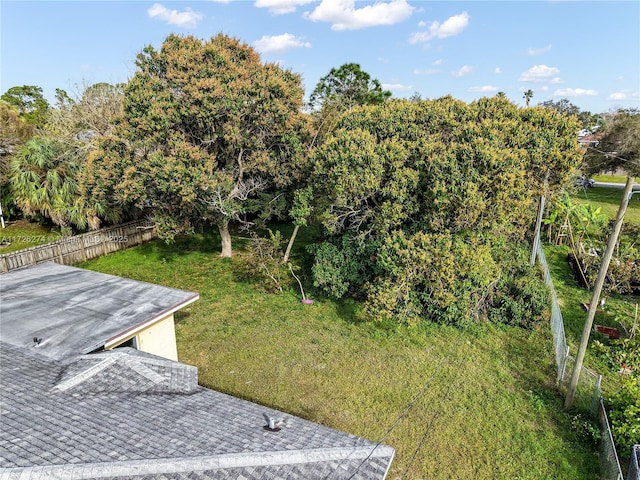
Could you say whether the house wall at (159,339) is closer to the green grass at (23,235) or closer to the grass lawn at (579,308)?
the grass lawn at (579,308)

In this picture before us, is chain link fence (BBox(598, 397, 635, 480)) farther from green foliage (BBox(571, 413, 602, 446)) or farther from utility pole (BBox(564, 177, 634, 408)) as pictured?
utility pole (BBox(564, 177, 634, 408))

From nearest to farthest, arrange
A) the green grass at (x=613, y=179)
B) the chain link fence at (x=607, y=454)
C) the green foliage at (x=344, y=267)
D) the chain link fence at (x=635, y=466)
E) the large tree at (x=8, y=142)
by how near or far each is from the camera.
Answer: the chain link fence at (x=635, y=466), the chain link fence at (x=607, y=454), the green foliage at (x=344, y=267), the large tree at (x=8, y=142), the green grass at (x=613, y=179)

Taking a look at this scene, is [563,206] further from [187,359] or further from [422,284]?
[187,359]

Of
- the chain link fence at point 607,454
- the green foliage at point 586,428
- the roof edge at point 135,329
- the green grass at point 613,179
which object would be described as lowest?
the green foliage at point 586,428

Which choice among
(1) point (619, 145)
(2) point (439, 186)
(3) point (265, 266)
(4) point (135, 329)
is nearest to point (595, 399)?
(2) point (439, 186)

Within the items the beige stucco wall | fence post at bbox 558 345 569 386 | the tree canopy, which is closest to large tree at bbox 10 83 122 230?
the beige stucco wall

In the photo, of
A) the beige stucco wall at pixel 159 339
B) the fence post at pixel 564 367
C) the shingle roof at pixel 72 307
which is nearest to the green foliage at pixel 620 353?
the fence post at pixel 564 367

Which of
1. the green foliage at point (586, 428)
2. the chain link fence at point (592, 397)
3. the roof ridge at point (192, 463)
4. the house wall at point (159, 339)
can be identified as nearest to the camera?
the roof ridge at point (192, 463)

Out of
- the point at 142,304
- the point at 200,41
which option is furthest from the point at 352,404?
the point at 200,41
